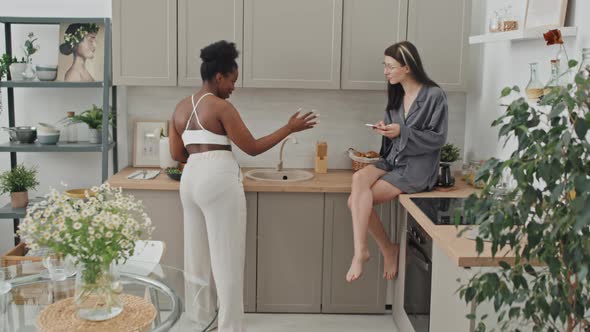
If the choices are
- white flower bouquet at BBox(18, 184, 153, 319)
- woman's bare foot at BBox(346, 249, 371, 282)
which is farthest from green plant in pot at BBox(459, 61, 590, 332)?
woman's bare foot at BBox(346, 249, 371, 282)

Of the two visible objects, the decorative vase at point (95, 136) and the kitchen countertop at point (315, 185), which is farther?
the decorative vase at point (95, 136)

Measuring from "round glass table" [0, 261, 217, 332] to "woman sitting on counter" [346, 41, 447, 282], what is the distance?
4.87ft

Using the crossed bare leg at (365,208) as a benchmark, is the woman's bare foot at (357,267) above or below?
below

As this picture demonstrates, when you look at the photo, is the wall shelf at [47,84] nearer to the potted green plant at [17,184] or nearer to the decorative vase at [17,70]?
the decorative vase at [17,70]

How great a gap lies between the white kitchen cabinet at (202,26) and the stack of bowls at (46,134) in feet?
3.24

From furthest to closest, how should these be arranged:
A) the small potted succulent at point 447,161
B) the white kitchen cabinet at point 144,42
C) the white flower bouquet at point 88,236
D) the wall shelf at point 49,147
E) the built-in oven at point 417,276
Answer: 1. the wall shelf at point 49,147
2. the white kitchen cabinet at point 144,42
3. the small potted succulent at point 447,161
4. the built-in oven at point 417,276
5. the white flower bouquet at point 88,236

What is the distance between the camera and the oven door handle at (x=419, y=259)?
3.53 m

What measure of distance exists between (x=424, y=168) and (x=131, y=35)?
2047mm

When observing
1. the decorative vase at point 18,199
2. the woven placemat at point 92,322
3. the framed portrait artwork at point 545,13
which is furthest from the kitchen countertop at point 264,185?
the woven placemat at point 92,322

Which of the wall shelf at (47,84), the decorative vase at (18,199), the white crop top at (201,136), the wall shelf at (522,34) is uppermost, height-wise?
the wall shelf at (522,34)

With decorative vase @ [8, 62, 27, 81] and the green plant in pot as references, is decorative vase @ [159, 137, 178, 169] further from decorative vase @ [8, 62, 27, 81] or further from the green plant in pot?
the green plant in pot

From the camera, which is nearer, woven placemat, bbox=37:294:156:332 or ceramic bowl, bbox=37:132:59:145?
woven placemat, bbox=37:294:156:332

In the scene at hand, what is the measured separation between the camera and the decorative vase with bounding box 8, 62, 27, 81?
15.1ft

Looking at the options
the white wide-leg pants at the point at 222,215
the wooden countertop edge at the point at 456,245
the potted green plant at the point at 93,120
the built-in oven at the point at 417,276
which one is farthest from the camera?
the potted green plant at the point at 93,120
